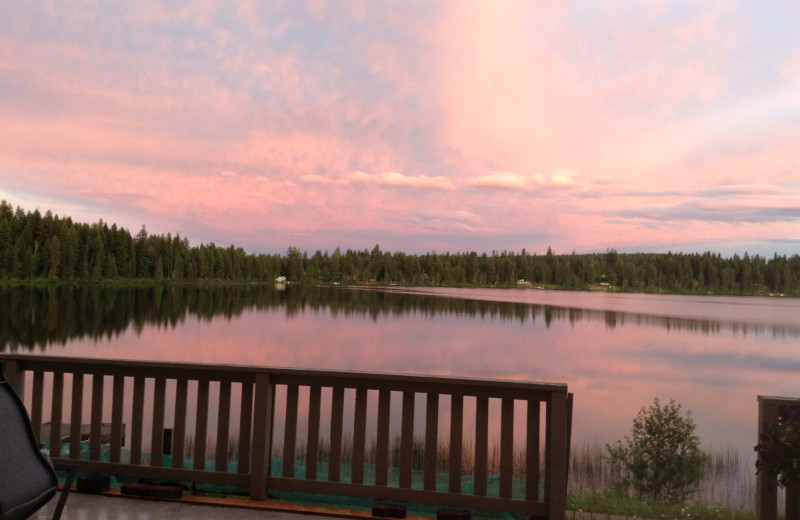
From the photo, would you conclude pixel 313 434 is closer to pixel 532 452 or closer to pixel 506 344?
pixel 532 452

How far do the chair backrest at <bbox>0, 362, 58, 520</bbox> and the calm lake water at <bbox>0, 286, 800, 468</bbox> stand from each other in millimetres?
15553

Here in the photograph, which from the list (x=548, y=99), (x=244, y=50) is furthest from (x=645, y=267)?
(x=244, y=50)

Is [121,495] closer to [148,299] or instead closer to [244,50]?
[244,50]

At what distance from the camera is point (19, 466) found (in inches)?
85.8

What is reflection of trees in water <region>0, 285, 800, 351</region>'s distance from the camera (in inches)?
1563

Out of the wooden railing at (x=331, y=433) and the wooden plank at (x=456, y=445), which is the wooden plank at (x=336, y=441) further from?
the wooden plank at (x=456, y=445)

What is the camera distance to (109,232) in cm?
8481

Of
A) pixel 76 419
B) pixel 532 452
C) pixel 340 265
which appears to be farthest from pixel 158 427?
pixel 340 265

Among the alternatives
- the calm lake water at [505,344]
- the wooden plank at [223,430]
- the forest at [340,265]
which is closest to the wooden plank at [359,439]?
the wooden plank at [223,430]

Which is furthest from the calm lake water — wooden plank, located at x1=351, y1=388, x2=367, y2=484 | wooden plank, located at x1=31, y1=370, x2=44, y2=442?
wooden plank, located at x1=31, y1=370, x2=44, y2=442

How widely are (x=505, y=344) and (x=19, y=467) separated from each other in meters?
37.9

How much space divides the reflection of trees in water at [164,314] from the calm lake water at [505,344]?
0.58 feet

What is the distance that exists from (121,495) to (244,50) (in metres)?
30.9

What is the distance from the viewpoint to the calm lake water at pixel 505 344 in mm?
23797
